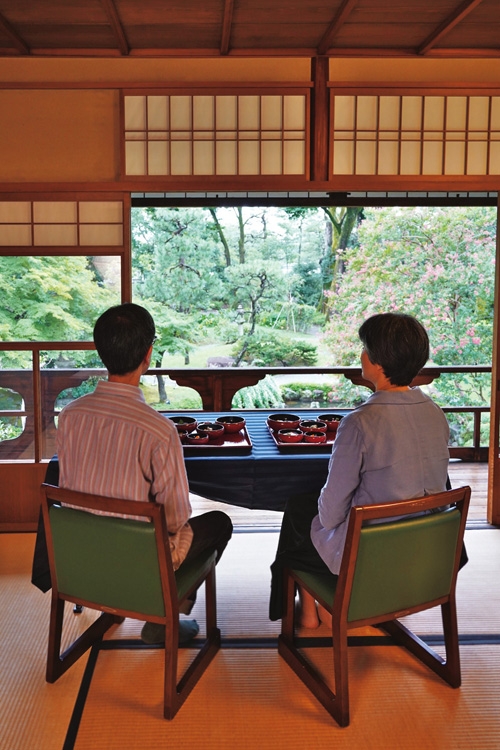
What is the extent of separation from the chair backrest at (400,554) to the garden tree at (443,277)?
5761 mm

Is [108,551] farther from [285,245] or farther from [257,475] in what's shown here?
[285,245]

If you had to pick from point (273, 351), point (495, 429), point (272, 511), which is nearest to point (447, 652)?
point (272, 511)

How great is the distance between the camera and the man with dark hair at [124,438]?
5.90 feet

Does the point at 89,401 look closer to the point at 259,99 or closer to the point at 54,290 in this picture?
the point at 54,290

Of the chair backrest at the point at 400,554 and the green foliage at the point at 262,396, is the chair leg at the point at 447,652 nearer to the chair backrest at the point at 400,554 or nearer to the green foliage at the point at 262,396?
the chair backrest at the point at 400,554

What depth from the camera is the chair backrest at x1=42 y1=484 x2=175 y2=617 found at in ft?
5.50

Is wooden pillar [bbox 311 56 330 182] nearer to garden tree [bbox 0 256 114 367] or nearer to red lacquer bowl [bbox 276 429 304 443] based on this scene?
garden tree [bbox 0 256 114 367]

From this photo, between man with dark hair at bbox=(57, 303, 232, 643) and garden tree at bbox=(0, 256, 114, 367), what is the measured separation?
1.65 m

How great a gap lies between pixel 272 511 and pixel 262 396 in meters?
4.92

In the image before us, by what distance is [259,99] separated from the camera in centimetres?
346

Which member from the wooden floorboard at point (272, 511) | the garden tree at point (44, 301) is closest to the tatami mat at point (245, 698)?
the wooden floorboard at point (272, 511)

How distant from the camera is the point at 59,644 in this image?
6.56 ft
